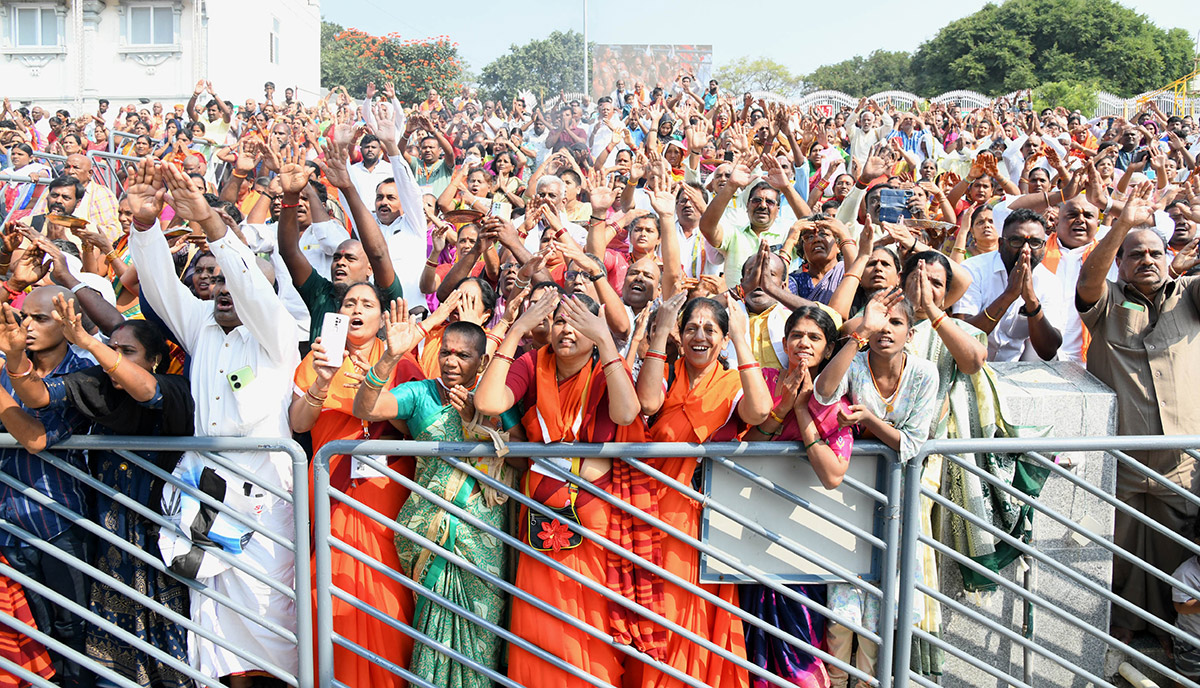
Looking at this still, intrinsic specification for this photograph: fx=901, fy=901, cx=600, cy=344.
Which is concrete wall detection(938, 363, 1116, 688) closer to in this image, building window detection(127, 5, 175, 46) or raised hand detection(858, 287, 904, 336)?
raised hand detection(858, 287, 904, 336)

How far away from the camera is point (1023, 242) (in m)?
4.68

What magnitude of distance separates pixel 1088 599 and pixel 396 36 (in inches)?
2102

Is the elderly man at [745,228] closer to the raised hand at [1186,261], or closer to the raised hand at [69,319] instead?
the raised hand at [1186,261]

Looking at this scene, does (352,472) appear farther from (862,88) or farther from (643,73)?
(862,88)

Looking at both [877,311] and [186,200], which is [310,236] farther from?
[877,311]

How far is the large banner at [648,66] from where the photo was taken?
19375 millimetres

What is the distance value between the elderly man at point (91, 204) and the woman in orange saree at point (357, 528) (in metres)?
4.91

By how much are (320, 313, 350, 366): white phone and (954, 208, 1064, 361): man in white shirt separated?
9.29ft

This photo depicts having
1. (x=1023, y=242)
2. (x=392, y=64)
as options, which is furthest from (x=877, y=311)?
(x=392, y=64)

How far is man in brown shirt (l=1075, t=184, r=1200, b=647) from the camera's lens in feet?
12.5

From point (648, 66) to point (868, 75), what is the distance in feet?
147

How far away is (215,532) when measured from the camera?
320 cm

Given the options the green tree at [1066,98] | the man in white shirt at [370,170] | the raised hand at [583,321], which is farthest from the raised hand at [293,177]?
the green tree at [1066,98]

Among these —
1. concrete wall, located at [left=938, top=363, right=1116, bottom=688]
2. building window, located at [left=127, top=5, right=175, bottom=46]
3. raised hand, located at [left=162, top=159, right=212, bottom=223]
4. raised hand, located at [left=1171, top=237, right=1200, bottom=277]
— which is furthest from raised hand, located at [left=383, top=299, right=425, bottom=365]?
building window, located at [left=127, top=5, right=175, bottom=46]
